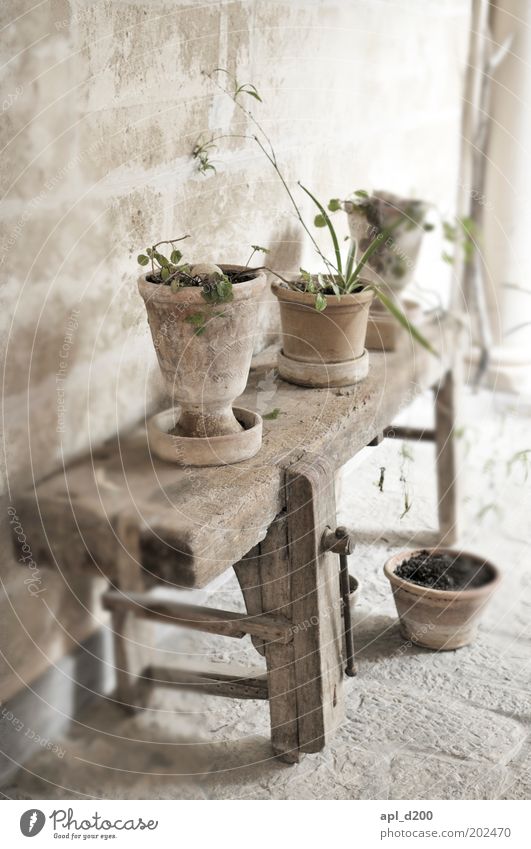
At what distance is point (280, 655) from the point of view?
→ 1.19 m

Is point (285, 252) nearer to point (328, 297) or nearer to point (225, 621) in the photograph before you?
point (328, 297)

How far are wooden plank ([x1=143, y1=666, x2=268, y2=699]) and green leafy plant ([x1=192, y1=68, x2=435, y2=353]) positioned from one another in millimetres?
527

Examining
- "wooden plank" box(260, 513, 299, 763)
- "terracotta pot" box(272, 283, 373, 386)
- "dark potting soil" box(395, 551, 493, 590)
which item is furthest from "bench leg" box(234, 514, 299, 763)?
"dark potting soil" box(395, 551, 493, 590)

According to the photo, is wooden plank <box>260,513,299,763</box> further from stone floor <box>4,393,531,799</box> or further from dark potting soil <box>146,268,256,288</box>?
dark potting soil <box>146,268,256,288</box>

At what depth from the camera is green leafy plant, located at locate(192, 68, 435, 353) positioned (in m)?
1.16

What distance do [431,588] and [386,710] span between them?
0.69ft

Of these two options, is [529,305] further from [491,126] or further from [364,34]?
[364,34]

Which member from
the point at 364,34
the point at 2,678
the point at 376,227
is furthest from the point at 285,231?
the point at 2,678

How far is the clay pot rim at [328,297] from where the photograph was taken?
4.00 ft

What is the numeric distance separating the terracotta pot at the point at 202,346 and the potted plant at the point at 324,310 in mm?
180

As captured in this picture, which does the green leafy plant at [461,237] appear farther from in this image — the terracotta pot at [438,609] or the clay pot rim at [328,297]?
the terracotta pot at [438,609]

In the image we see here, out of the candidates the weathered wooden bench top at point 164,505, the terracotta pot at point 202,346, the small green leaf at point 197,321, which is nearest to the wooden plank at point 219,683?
the weathered wooden bench top at point 164,505

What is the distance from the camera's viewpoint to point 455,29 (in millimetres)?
1302

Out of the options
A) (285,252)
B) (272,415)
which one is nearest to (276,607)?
(272,415)
